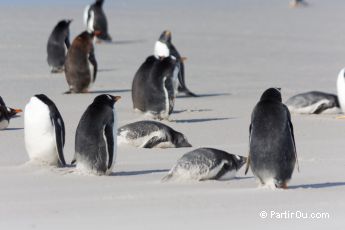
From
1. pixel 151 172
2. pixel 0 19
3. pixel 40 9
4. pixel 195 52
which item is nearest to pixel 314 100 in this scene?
pixel 151 172

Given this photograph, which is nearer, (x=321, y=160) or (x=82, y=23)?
(x=321, y=160)

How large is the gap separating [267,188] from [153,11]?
76.1 ft

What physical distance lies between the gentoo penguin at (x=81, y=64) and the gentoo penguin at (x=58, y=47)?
7.31ft

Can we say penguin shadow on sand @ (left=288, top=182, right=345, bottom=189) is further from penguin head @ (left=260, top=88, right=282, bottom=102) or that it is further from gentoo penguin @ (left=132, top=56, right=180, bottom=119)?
gentoo penguin @ (left=132, top=56, right=180, bottom=119)

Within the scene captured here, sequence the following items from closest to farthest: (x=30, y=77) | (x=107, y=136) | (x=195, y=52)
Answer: (x=107, y=136)
(x=30, y=77)
(x=195, y=52)

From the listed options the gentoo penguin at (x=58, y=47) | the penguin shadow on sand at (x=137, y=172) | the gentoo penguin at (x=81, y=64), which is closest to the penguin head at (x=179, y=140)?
the penguin shadow on sand at (x=137, y=172)

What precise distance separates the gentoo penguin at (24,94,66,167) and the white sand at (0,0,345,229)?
19cm

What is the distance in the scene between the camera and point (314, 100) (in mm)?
12555

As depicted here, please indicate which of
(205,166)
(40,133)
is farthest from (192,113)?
(205,166)

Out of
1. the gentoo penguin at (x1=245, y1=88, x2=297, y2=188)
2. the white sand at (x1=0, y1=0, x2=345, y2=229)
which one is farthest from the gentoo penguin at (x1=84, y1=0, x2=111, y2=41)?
the gentoo penguin at (x1=245, y1=88, x2=297, y2=188)

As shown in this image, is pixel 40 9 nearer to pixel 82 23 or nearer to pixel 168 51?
pixel 82 23

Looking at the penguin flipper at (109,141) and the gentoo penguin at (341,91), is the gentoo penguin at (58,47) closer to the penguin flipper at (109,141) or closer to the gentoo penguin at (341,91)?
the gentoo penguin at (341,91)

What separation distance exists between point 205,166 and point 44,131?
1.48 metres

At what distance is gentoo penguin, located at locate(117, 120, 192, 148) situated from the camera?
9641 millimetres
